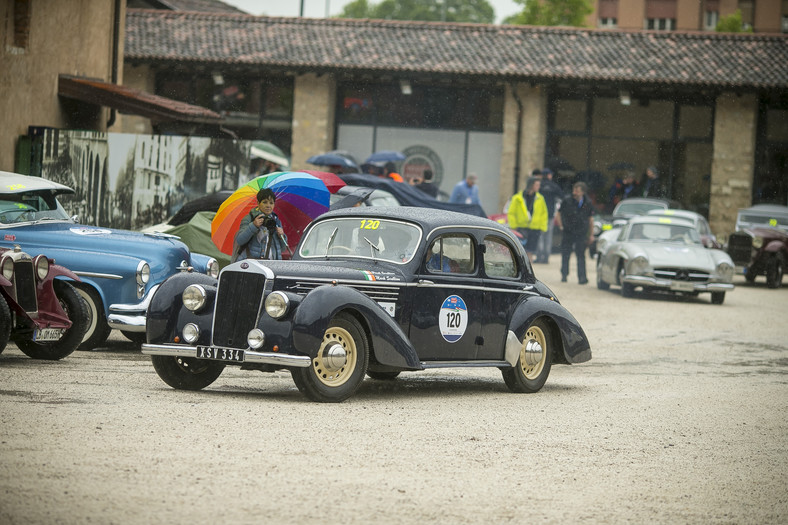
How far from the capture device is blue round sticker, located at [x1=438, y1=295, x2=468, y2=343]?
31.6 feet

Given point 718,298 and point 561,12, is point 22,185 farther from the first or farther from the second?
point 561,12

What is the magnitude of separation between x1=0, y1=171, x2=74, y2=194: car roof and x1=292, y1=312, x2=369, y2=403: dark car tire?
4596mm

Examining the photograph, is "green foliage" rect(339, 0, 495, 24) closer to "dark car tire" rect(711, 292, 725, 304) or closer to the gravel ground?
"dark car tire" rect(711, 292, 725, 304)

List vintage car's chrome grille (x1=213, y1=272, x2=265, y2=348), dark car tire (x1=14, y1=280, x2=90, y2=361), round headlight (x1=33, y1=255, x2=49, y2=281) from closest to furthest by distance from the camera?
vintage car's chrome grille (x1=213, y1=272, x2=265, y2=348) → round headlight (x1=33, y1=255, x2=49, y2=281) → dark car tire (x1=14, y1=280, x2=90, y2=361)

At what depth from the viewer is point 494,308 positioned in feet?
33.1

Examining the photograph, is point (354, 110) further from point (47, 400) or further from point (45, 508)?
point (45, 508)

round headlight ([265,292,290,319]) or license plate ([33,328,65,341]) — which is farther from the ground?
round headlight ([265,292,290,319])

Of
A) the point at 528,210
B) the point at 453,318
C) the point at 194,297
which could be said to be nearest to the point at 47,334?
the point at 194,297

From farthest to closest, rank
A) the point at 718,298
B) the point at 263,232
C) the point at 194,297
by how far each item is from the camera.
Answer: the point at 718,298 < the point at 263,232 < the point at 194,297

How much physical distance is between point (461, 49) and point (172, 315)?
28.6m

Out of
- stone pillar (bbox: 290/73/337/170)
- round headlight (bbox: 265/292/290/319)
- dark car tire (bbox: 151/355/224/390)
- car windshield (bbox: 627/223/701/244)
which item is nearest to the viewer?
round headlight (bbox: 265/292/290/319)

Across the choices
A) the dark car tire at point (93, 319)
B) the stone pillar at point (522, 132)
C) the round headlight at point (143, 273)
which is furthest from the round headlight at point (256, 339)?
the stone pillar at point (522, 132)

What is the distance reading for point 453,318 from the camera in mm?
9734

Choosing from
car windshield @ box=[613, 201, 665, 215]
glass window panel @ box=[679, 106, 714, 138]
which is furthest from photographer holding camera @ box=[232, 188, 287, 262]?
glass window panel @ box=[679, 106, 714, 138]
